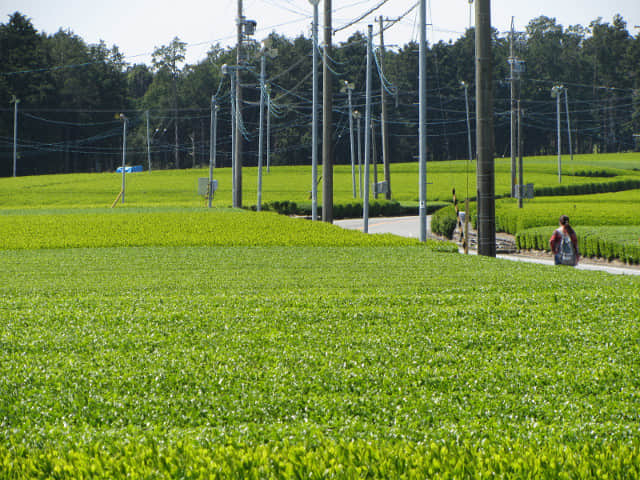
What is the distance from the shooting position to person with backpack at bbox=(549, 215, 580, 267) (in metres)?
17.6

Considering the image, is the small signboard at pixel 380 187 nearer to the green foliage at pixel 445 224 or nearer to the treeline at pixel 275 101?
the green foliage at pixel 445 224

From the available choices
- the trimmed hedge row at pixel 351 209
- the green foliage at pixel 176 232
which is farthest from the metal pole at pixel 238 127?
the green foliage at pixel 176 232

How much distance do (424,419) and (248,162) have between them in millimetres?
122894

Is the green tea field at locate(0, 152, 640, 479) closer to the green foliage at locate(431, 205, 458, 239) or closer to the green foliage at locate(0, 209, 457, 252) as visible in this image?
the green foliage at locate(0, 209, 457, 252)

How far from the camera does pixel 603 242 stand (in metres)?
25.4

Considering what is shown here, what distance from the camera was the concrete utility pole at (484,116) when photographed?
19.0 m

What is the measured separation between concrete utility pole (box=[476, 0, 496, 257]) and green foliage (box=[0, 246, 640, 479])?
4.97 metres

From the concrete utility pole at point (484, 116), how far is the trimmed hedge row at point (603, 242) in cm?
715

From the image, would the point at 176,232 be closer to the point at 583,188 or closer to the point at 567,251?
the point at 567,251

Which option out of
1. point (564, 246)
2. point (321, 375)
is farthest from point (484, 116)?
point (321, 375)

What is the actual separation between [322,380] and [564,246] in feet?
38.7

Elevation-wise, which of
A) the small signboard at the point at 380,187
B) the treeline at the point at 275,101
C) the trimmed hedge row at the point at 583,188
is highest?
the treeline at the point at 275,101

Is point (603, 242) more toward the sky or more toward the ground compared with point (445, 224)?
more toward the ground

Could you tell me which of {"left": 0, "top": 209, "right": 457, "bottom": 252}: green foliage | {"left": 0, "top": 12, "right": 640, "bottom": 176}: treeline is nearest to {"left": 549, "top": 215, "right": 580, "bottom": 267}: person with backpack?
{"left": 0, "top": 209, "right": 457, "bottom": 252}: green foliage
